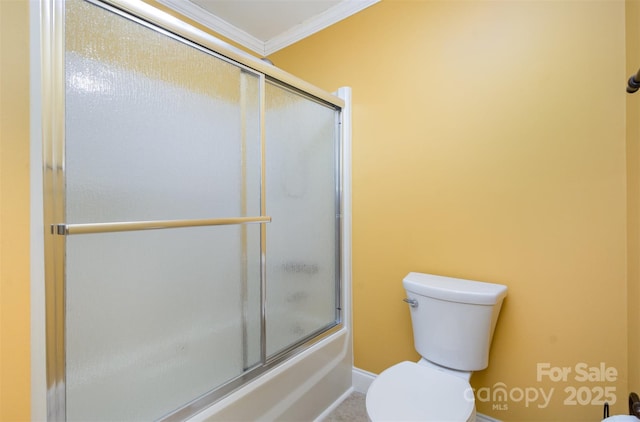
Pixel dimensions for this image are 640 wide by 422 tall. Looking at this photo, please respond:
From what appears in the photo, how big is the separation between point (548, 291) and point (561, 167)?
0.54m

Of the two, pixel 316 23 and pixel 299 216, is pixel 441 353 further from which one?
pixel 316 23

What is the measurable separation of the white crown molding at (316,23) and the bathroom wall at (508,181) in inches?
2.4

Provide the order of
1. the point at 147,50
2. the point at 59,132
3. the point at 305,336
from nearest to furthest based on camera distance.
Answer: the point at 59,132, the point at 147,50, the point at 305,336

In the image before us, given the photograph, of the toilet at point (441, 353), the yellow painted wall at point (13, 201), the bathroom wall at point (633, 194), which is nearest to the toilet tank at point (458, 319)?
the toilet at point (441, 353)

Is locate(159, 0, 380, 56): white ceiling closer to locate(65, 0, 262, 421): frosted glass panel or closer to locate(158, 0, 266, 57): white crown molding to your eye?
locate(158, 0, 266, 57): white crown molding

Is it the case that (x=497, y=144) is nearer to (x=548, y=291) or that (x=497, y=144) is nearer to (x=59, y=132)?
(x=548, y=291)

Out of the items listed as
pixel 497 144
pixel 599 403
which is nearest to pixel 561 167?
pixel 497 144

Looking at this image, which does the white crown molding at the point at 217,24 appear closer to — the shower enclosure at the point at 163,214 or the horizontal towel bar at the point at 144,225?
the shower enclosure at the point at 163,214

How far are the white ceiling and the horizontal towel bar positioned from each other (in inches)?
55.7

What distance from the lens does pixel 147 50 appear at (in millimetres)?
1040

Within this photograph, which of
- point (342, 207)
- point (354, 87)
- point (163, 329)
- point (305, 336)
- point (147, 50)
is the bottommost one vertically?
point (305, 336)

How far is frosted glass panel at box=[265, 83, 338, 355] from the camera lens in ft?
4.91

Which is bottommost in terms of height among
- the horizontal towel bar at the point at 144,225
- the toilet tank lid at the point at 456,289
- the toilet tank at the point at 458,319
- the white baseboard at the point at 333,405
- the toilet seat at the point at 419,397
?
the white baseboard at the point at 333,405

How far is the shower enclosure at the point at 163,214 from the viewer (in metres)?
0.88
